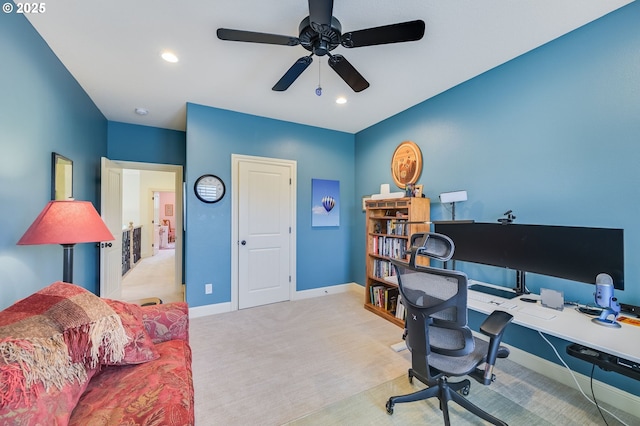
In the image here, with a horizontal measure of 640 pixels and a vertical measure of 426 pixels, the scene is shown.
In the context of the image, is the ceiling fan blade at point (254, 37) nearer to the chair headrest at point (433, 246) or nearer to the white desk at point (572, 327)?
the chair headrest at point (433, 246)

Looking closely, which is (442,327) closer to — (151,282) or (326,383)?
(326,383)

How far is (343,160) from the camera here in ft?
14.3

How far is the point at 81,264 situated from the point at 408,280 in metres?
3.43

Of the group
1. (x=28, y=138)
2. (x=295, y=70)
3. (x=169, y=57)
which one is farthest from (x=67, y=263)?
(x=295, y=70)

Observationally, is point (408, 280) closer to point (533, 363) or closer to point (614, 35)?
point (533, 363)

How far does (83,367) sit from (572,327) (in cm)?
255

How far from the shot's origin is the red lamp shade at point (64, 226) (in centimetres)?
152

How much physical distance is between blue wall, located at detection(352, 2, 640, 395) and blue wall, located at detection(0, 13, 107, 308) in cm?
358

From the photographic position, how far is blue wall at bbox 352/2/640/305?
1734 millimetres

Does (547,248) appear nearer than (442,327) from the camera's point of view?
No

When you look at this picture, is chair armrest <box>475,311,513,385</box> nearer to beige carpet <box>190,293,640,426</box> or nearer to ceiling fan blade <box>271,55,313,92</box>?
beige carpet <box>190,293,640,426</box>

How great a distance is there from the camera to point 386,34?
1.57 m

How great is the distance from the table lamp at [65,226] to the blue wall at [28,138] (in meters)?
0.19

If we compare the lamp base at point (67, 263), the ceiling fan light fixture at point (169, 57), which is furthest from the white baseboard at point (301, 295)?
the ceiling fan light fixture at point (169, 57)
